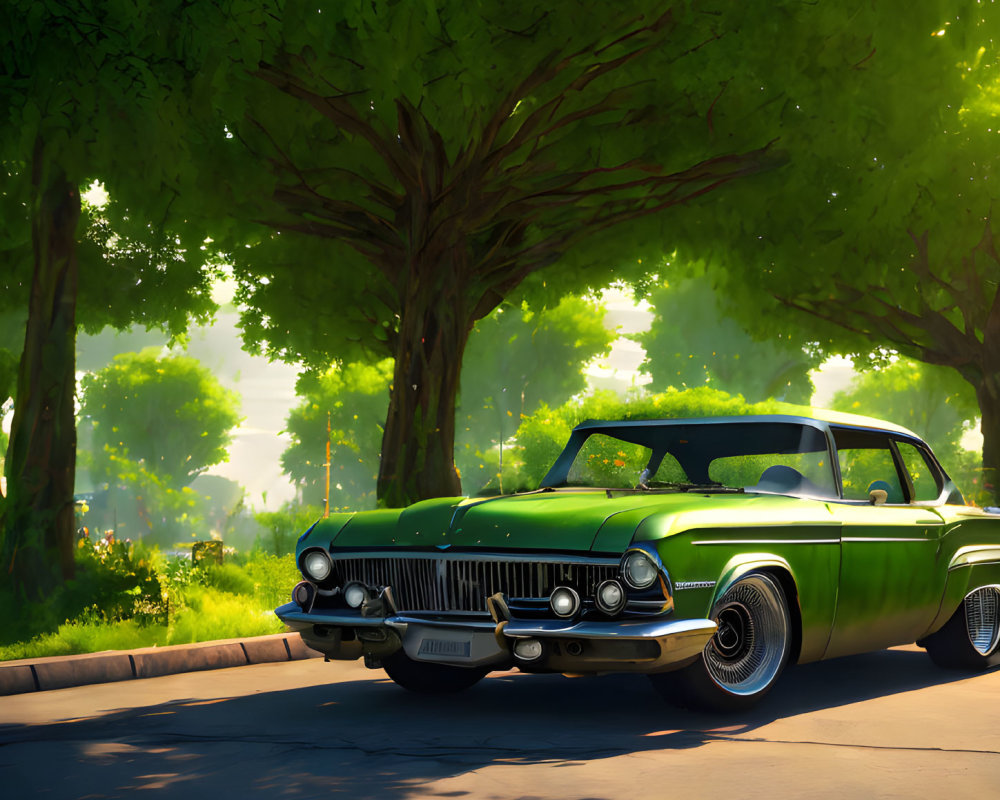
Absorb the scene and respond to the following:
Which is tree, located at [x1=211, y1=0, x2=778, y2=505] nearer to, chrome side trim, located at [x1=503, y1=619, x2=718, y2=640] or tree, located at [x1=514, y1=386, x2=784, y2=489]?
chrome side trim, located at [x1=503, y1=619, x2=718, y2=640]

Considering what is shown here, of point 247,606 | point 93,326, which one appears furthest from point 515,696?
point 93,326

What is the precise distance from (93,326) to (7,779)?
17998 mm

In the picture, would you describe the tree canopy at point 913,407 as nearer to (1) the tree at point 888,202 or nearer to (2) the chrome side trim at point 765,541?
(1) the tree at point 888,202

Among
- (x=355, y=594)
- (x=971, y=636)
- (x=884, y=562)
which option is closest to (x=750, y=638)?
(x=884, y=562)

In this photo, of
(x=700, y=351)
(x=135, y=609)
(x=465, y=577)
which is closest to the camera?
(x=465, y=577)

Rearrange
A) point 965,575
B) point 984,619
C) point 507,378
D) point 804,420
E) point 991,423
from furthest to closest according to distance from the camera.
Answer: point 507,378 < point 991,423 < point 984,619 < point 965,575 < point 804,420

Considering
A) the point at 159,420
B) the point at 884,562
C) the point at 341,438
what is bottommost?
the point at 884,562

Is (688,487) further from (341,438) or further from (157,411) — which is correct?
(157,411)

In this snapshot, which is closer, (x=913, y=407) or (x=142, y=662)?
(x=142, y=662)

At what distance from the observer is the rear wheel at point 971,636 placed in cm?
850

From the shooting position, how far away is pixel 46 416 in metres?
11.7

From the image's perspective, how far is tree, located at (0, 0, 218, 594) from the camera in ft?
26.7

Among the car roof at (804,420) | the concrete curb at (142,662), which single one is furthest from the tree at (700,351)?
the car roof at (804,420)

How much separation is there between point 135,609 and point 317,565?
15.0 feet
